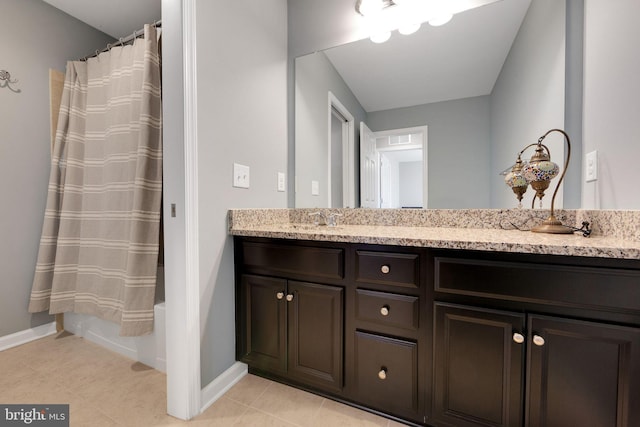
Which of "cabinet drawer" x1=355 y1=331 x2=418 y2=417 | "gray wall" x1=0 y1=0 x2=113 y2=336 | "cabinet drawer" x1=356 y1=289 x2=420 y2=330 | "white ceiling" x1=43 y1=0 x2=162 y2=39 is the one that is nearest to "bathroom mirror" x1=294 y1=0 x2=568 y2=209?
"cabinet drawer" x1=356 y1=289 x2=420 y2=330

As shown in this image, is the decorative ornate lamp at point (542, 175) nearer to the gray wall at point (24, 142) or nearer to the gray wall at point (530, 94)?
the gray wall at point (530, 94)

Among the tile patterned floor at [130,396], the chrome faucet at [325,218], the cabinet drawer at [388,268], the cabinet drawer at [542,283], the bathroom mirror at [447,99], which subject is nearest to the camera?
the cabinet drawer at [542,283]

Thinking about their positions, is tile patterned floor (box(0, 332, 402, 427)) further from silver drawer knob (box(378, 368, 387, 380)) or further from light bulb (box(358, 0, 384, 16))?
light bulb (box(358, 0, 384, 16))

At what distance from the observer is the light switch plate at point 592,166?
108 centimetres

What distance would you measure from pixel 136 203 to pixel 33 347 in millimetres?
1377

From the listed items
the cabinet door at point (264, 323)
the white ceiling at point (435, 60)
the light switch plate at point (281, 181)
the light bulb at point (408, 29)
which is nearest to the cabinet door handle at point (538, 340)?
the cabinet door at point (264, 323)

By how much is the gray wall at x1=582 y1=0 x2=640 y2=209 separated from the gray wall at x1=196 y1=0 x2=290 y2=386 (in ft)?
5.30

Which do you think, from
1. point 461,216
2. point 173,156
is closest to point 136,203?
point 173,156

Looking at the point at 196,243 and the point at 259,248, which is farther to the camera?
the point at 259,248

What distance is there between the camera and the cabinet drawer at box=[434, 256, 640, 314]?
773 millimetres

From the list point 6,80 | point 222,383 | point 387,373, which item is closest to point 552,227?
point 387,373

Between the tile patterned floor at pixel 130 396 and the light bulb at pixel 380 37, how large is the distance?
2047mm

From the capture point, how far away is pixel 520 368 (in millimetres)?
893

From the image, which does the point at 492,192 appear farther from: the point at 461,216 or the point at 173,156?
the point at 173,156
